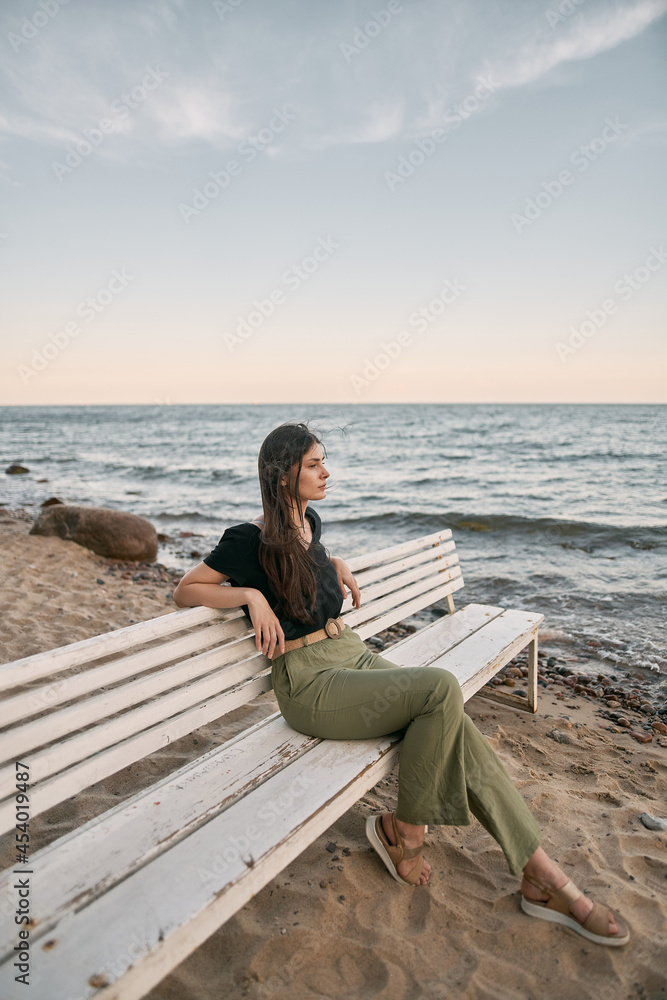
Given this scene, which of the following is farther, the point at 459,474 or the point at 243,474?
the point at 243,474

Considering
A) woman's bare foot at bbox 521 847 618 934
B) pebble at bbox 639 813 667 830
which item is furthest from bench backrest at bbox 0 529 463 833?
pebble at bbox 639 813 667 830

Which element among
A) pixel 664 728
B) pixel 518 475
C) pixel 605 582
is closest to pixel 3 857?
pixel 664 728

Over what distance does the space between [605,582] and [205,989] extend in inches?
278

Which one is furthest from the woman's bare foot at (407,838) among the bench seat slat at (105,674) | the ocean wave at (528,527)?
the ocean wave at (528,527)

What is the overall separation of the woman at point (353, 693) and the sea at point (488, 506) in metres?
0.49

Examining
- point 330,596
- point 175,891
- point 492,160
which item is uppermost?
point 492,160

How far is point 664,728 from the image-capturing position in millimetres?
4207

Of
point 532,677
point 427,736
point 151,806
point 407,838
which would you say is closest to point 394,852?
point 407,838

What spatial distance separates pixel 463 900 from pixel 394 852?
0.33 meters

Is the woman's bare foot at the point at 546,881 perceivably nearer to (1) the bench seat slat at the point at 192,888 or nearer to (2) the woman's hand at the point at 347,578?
(1) the bench seat slat at the point at 192,888

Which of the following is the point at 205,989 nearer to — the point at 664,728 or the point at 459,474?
the point at 664,728

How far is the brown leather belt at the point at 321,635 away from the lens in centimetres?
270

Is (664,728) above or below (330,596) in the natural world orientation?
below

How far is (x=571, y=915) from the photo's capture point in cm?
227
